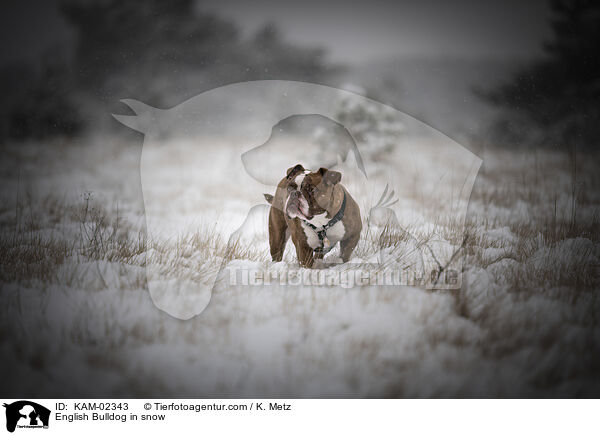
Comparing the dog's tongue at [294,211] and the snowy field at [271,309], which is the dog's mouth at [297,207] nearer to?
the dog's tongue at [294,211]

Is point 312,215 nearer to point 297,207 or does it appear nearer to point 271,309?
point 297,207

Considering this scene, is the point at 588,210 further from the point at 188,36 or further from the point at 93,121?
the point at 93,121

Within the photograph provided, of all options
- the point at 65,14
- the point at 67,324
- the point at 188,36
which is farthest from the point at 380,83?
the point at 67,324

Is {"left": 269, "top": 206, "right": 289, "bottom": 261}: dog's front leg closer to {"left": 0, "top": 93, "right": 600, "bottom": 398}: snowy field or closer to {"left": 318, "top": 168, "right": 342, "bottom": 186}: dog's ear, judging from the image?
{"left": 0, "top": 93, "right": 600, "bottom": 398}: snowy field

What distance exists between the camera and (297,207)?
1217 millimetres

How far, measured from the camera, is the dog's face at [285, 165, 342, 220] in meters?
1.20

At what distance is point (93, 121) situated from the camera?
2.04 meters

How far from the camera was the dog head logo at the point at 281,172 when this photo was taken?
1.38 meters

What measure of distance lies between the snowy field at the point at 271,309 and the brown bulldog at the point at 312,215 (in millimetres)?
115
